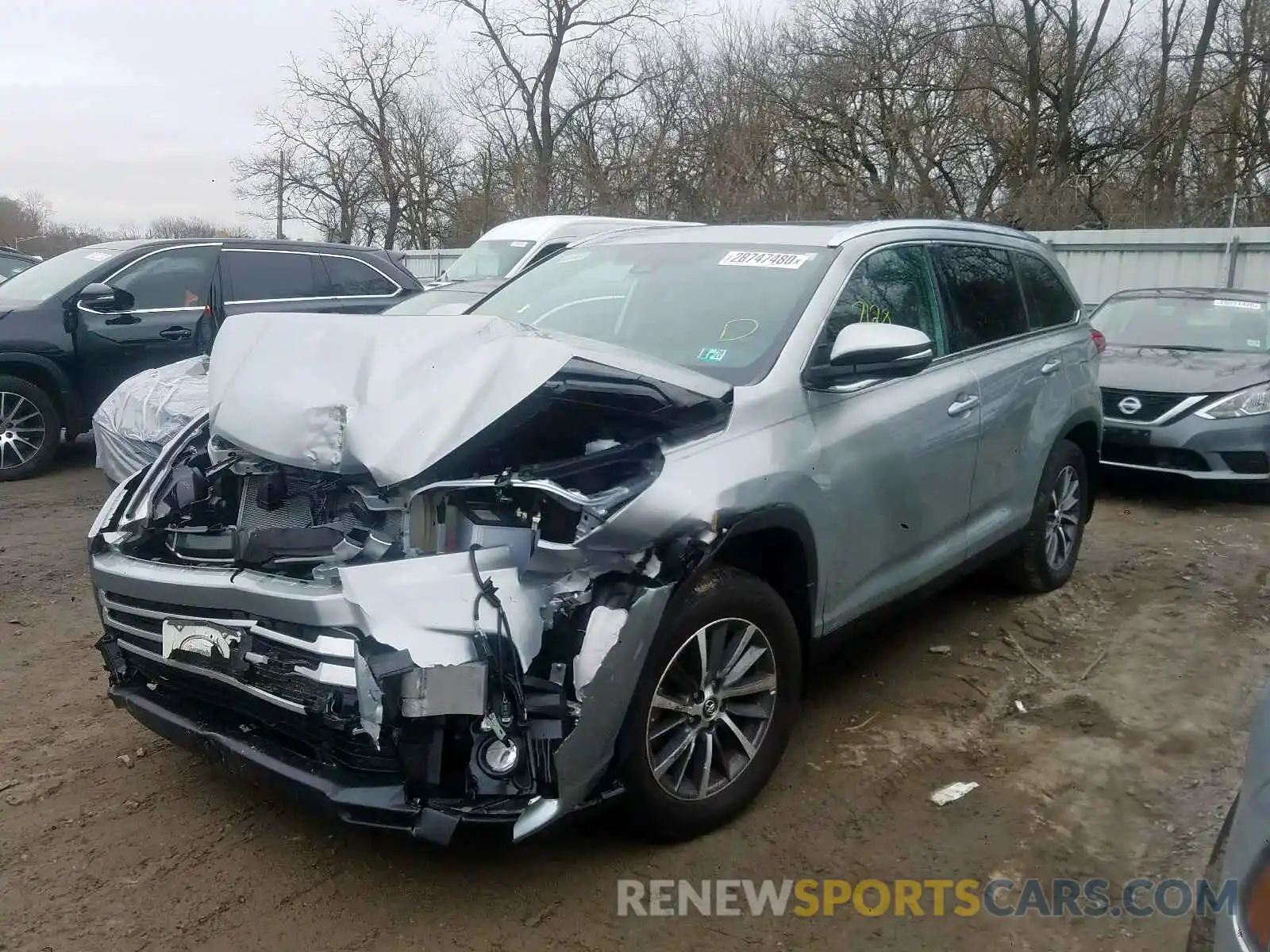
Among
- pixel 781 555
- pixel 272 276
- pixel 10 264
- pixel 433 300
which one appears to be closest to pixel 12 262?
pixel 10 264

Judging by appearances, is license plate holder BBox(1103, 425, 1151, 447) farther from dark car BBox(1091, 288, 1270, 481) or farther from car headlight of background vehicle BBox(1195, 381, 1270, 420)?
car headlight of background vehicle BBox(1195, 381, 1270, 420)

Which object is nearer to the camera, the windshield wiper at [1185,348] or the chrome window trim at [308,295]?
the windshield wiper at [1185,348]

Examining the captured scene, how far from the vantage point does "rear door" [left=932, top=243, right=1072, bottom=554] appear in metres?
4.31

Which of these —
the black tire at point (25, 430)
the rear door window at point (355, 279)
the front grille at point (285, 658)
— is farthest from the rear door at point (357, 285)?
the front grille at point (285, 658)

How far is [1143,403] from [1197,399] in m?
0.34

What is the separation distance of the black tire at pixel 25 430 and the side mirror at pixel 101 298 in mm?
720

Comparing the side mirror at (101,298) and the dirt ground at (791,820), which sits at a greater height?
the side mirror at (101,298)

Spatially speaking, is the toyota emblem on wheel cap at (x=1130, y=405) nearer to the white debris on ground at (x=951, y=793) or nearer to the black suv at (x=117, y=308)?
the white debris on ground at (x=951, y=793)

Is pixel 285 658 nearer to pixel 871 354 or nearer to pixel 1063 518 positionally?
Result: pixel 871 354

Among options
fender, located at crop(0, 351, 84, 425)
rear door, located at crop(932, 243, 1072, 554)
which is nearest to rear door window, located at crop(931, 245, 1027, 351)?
rear door, located at crop(932, 243, 1072, 554)

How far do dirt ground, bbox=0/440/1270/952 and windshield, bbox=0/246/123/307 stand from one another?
3.87m

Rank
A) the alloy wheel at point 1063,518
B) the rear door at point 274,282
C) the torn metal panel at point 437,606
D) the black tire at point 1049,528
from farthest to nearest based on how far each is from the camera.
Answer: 1. the rear door at point 274,282
2. the alloy wheel at point 1063,518
3. the black tire at point 1049,528
4. the torn metal panel at point 437,606

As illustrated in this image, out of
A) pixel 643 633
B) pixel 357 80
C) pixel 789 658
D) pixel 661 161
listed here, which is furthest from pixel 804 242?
pixel 357 80

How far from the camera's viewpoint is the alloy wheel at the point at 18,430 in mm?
7473
